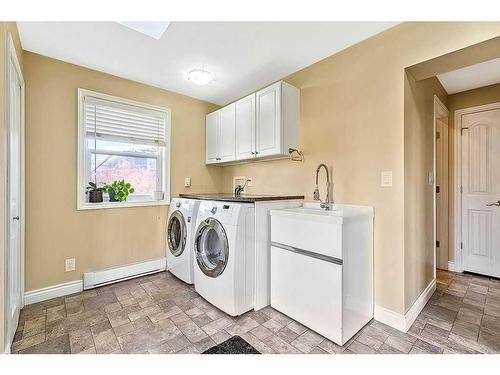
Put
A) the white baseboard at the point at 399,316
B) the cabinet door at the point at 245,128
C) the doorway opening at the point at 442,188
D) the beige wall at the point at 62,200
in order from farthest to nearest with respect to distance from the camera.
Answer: the doorway opening at the point at 442,188 < the cabinet door at the point at 245,128 < the beige wall at the point at 62,200 < the white baseboard at the point at 399,316

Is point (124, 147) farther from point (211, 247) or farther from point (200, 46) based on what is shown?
point (211, 247)

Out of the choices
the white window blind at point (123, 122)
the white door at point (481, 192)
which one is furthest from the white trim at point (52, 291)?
the white door at point (481, 192)

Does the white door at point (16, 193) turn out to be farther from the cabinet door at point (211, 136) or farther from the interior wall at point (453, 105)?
the interior wall at point (453, 105)

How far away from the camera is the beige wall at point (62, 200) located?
7.18ft

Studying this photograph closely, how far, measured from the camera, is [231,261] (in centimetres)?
195

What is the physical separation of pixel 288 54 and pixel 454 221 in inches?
116

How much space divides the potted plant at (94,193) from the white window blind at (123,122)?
553 mm

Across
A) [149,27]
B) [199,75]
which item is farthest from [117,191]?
[149,27]

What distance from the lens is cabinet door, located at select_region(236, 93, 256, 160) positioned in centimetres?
265

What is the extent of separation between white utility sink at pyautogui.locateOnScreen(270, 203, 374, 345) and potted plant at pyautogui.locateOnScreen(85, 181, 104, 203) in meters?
1.92

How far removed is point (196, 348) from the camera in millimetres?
1581

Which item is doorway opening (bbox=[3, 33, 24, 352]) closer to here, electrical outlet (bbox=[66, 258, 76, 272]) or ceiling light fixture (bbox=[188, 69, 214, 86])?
electrical outlet (bbox=[66, 258, 76, 272])

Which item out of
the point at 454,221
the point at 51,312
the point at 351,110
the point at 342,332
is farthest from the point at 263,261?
the point at 454,221
